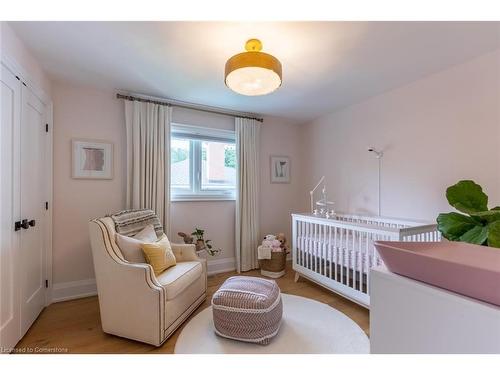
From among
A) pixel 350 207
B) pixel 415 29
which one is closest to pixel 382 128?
pixel 350 207

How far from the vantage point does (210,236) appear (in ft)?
10.9

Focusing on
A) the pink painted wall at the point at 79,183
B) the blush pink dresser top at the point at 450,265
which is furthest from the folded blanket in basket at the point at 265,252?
the blush pink dresser top at the point at 450,265

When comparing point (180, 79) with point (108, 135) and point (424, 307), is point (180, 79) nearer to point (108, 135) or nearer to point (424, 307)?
point (108, 135)

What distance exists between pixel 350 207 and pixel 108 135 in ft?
9.93

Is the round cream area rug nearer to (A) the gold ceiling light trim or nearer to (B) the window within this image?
(B) the window

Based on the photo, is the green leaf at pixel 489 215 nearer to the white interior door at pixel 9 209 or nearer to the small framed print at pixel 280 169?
the small framed print at pixel 280 169

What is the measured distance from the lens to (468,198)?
1659 millimetres

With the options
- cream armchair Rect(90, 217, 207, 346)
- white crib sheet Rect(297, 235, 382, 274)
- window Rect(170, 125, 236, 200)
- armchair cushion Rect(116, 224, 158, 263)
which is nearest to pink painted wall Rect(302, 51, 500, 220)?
white crib sheet Rect(297, 235, 382, 274)

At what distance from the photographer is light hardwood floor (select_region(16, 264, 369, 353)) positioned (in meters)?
1.73

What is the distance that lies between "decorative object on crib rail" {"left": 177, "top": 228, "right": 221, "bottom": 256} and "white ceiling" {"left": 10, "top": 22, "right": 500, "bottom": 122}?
5.35 ft

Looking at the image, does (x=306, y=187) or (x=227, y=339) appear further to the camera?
(x=306, y=187)

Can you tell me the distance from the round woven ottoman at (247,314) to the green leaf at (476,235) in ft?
4.16

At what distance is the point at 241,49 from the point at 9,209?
196 cm

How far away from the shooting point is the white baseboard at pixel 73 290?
2490mm
